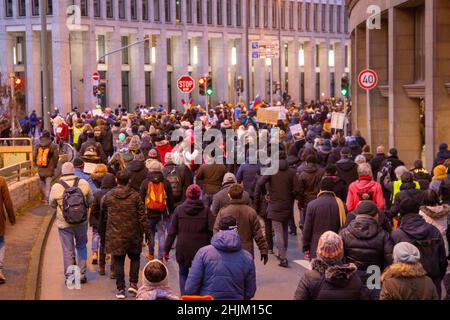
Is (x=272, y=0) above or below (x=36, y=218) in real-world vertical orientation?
above

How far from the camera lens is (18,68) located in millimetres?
75750

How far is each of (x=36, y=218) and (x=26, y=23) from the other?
188ft

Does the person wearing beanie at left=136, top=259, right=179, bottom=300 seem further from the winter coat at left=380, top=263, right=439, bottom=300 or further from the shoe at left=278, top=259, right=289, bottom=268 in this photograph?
the shoe at left=278, top=259, right=289, bottom=268

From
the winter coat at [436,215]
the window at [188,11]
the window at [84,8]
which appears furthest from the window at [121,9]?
the winter coat at [436,215]

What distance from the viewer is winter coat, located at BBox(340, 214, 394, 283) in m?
9.45

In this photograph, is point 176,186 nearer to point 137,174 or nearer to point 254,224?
point 137,174

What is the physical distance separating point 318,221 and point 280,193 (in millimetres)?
3285

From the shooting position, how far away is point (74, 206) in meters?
12.9

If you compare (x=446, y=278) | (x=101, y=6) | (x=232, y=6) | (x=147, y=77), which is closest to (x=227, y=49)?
(x=232, y=6)

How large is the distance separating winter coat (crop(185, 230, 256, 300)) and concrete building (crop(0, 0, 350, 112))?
55.0m

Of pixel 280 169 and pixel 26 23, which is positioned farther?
pixel 26 23

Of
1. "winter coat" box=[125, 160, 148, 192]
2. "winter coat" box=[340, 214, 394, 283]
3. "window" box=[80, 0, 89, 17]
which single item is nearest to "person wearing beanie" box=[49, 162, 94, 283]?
"winter coat" box=[125, 160, 148, 192]

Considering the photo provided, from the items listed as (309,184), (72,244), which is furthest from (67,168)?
(309,184)
